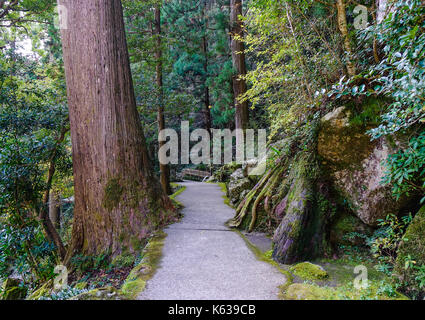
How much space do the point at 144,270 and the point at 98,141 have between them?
2.47m

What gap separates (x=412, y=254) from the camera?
247 cm

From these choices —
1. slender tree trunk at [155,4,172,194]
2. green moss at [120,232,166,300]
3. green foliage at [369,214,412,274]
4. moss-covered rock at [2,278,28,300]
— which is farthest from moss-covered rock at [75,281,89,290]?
slender tree trunk at [155,4,172,194]

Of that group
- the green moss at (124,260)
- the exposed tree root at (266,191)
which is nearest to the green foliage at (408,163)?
the exposed tree root at (266,191)

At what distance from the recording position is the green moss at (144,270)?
262cm

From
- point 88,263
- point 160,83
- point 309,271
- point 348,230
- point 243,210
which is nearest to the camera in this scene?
point 309,271

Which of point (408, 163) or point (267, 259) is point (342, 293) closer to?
point (267, 259)

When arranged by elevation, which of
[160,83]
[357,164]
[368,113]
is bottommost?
[357,164]

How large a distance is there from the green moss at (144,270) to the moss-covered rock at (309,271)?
5.86ft

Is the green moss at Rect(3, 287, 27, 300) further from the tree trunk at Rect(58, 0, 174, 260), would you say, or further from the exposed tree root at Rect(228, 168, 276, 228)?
the exposed tree root at Rect(228, 168, 276, 228)

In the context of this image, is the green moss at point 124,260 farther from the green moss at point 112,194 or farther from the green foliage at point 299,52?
the green foliage at point 299,52

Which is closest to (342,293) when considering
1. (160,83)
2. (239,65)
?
(160,83)

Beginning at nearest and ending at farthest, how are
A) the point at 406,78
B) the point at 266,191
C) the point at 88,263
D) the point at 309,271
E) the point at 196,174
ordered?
the point at 406,78 < the point at 309,271 < the point at 88,263 < the point at 266,191 < the point at 196,174
